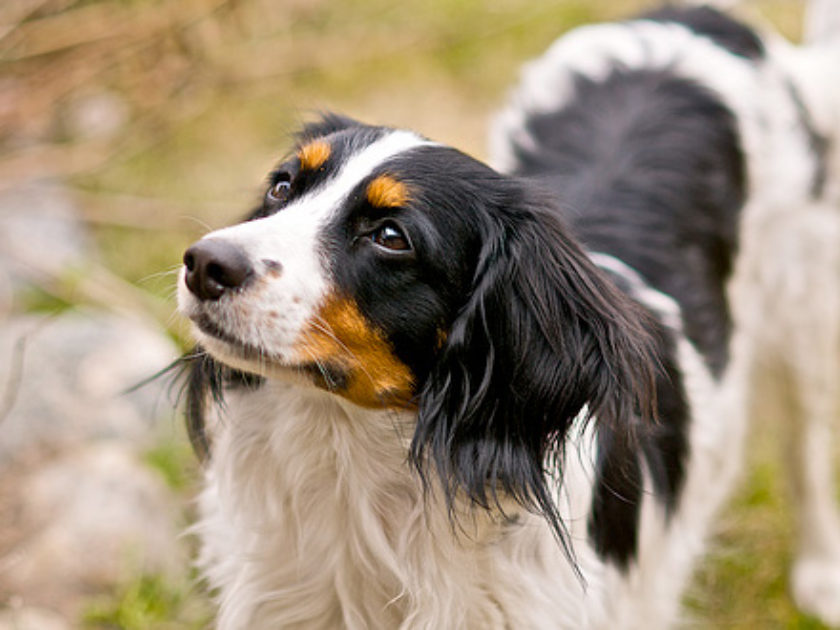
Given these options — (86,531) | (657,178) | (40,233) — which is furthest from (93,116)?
(657,178)

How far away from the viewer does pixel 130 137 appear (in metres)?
6.66

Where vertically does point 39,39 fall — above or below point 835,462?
above

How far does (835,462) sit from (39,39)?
4801 millimetres

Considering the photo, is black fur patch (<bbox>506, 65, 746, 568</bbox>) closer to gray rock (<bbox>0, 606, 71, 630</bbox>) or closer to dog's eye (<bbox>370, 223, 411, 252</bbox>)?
dog's eye (<bbox>370, 223, 411, 252</bbox>)

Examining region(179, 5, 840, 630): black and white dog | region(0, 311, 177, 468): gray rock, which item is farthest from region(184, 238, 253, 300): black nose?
region(0, 311, 177, 468): gray rock

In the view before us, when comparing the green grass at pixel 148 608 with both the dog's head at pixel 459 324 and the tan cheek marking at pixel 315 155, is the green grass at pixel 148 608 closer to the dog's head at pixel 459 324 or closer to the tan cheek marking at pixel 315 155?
the dog's head at pixel 459 324

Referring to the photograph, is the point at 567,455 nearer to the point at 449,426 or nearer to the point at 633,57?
the point at 449,426

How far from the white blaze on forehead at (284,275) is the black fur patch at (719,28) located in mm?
2121

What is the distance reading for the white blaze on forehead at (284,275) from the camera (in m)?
2.23

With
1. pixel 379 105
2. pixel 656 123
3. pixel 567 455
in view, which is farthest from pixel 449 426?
pixel 379 105

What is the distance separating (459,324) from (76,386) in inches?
93.8

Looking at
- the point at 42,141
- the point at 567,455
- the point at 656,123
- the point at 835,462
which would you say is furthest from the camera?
the point at 42,141

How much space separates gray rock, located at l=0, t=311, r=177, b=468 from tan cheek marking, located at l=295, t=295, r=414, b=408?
5.90 ft

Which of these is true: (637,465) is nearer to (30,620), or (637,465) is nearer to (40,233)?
(30,620)
